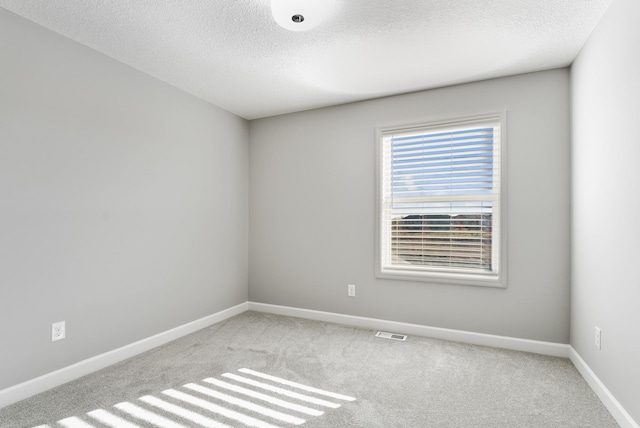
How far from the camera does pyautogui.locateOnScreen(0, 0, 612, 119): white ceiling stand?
6.40ft

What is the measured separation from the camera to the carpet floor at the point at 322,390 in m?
1.82

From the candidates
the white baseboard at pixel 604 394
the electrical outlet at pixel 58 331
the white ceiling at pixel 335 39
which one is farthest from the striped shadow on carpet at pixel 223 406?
the white ceiling at pixel 335 39

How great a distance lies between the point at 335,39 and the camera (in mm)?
2281

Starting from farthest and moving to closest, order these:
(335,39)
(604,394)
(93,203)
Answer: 1. (93,203)
2. (335,39)
3. (604,394)

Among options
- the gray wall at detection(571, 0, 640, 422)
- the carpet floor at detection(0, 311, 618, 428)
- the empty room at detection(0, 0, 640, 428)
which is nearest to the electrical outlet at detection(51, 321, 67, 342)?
the empty room at detection(0, 0, 640, 428)

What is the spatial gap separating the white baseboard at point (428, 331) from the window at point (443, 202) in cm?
48

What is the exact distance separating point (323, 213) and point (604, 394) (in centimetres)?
262

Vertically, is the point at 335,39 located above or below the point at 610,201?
above

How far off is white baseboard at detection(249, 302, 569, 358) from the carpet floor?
0.26 ft

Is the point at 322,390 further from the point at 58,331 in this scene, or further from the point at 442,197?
the point at 442,197

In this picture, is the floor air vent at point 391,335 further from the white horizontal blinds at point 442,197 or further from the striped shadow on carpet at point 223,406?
the striped shadow on carpet at point 223,406

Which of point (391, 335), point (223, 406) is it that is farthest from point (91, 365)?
point (391, 335)

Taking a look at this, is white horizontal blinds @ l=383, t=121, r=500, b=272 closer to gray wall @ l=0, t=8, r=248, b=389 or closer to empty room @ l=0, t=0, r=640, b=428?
empty room @ l=0, t=0, r=640, b=428

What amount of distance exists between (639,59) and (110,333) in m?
3.74
